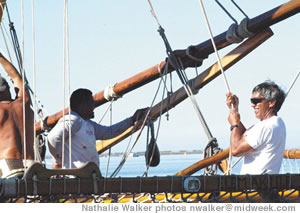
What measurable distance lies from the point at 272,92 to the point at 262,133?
13.1 inches

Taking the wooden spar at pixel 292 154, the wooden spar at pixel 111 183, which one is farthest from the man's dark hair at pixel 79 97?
the wooden spar at pixel 292 154

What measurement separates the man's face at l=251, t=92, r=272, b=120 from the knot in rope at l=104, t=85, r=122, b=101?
356cm

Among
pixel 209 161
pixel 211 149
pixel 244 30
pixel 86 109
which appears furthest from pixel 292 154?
pixel 86 109

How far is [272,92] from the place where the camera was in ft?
16.7

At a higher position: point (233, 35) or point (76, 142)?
point (233, 35)

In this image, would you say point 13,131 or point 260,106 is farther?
point 13,131

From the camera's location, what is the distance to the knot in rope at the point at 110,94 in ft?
28.0

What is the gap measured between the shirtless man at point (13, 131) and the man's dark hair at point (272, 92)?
1.56 m

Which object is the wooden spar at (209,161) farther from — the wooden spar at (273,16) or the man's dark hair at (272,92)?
the man's dark hair at (272,92)

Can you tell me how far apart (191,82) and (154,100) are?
1.50 ft

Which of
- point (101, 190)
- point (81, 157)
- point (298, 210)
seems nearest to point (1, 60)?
point (81, 157)

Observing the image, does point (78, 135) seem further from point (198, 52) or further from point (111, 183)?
point (198, 52)

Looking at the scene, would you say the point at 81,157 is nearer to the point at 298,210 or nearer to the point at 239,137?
the point at 239,137

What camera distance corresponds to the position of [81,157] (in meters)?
5.52
